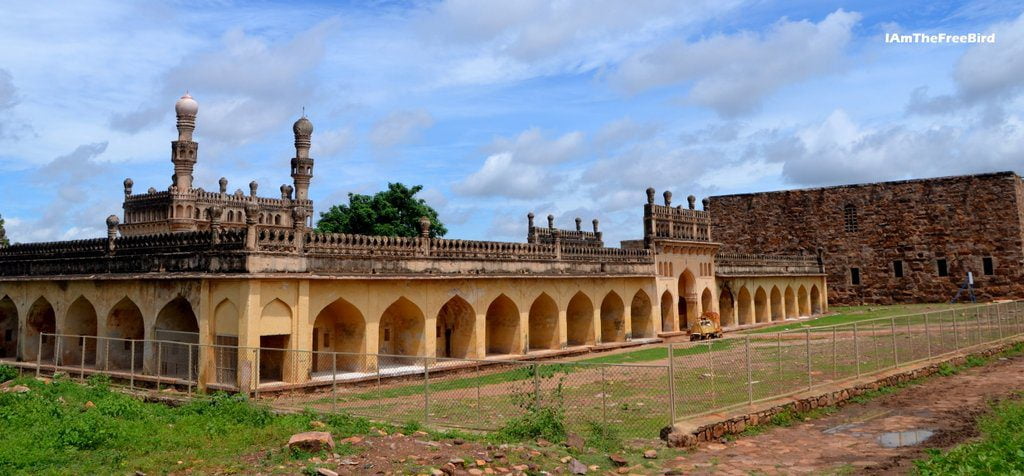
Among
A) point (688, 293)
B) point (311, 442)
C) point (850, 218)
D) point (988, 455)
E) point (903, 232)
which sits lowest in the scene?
point (988, 455)

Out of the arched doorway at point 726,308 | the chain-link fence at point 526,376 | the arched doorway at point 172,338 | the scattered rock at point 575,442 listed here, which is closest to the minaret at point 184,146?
the chain-link fence at point 526,376

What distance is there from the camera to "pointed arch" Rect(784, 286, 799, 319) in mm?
40812

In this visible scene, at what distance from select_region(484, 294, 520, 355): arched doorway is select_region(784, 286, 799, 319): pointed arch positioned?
2272 cm

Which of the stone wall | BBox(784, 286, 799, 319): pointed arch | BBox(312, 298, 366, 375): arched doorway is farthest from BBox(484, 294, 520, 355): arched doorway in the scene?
the stone wall

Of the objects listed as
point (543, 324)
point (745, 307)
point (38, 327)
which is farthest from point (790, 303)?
point (38, 327)

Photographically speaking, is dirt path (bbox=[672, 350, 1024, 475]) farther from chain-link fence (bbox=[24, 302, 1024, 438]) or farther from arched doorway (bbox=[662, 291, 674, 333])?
arched doorway (bbox=[662, 291, 674, 333])

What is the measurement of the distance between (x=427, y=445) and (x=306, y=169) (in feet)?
97.7

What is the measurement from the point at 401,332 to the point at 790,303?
27.9 meters

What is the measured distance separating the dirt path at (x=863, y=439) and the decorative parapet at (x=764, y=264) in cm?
1814

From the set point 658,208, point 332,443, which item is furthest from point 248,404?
point 658,208

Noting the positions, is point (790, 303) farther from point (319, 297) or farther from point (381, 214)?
point (319, 297)

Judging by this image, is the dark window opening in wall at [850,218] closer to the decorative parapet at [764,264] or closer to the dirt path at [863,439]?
the decorative parapet at [764,264]

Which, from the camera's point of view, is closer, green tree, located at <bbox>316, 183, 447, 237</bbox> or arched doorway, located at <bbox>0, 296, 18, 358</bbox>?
arched doorway, located at <bbox>0, 296, 18, 358</bbox>

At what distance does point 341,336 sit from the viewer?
19.3m
